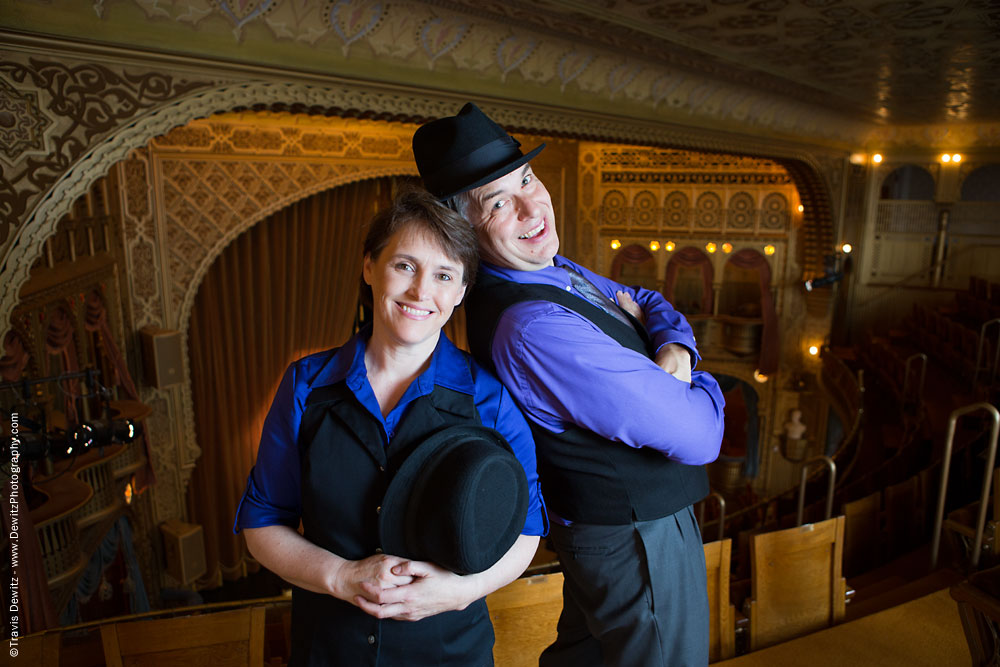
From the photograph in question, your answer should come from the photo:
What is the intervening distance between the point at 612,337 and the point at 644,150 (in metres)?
11.5

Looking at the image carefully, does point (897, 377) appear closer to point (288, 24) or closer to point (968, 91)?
point (968, 91)

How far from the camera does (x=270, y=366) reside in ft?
25.3

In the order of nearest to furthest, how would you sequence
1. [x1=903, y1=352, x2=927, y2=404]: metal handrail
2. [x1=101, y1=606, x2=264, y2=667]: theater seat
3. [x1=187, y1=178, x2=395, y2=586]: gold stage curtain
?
1. [x1=101, y1=606, x2=264, y2=667]: theater seat
2. [x1=187, y1=178, x2=395, y2=586]: gold stage curtain
3. [x1=903, y1=352, x2=927, y2=404]: metal handrail

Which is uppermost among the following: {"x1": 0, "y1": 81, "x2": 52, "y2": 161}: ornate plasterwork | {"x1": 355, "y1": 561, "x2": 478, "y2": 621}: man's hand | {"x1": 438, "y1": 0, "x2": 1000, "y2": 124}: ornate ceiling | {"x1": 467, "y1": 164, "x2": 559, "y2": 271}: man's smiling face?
{"x1": 438, "y1": 0, "x2": 1000, "y2": 124}: ornate ceiling

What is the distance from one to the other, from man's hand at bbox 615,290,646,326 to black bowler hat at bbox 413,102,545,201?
51 cm

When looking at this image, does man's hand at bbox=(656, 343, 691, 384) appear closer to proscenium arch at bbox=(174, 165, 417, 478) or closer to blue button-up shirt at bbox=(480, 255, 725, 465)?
blue button-up shirt at bbox=(480, 255, 725, 465)

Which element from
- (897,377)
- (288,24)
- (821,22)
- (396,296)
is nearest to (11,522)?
(288,24)

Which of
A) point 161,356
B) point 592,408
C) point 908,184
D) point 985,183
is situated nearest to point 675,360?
point 592,408

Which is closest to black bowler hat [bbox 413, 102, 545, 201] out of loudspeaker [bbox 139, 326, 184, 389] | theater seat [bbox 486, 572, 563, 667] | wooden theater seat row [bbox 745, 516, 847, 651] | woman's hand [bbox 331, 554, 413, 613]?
woman's hand [bbox 331, 554, 413, 613]

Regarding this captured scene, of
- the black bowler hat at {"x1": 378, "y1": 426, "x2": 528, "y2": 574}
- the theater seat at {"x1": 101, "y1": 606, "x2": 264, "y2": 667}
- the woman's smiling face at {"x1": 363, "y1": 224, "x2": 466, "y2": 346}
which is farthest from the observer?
the theater seat at {"x1": 101, "y1": 606, "x2": 264, "y2": 667}

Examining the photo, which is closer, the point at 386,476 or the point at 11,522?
the point at 386,476

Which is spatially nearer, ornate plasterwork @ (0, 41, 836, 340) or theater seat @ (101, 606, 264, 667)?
theater seat @ (101, 606, 264, 667)

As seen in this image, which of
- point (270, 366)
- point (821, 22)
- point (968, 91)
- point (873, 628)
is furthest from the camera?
point (968, 91)

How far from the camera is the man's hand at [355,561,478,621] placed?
115 centimetres
